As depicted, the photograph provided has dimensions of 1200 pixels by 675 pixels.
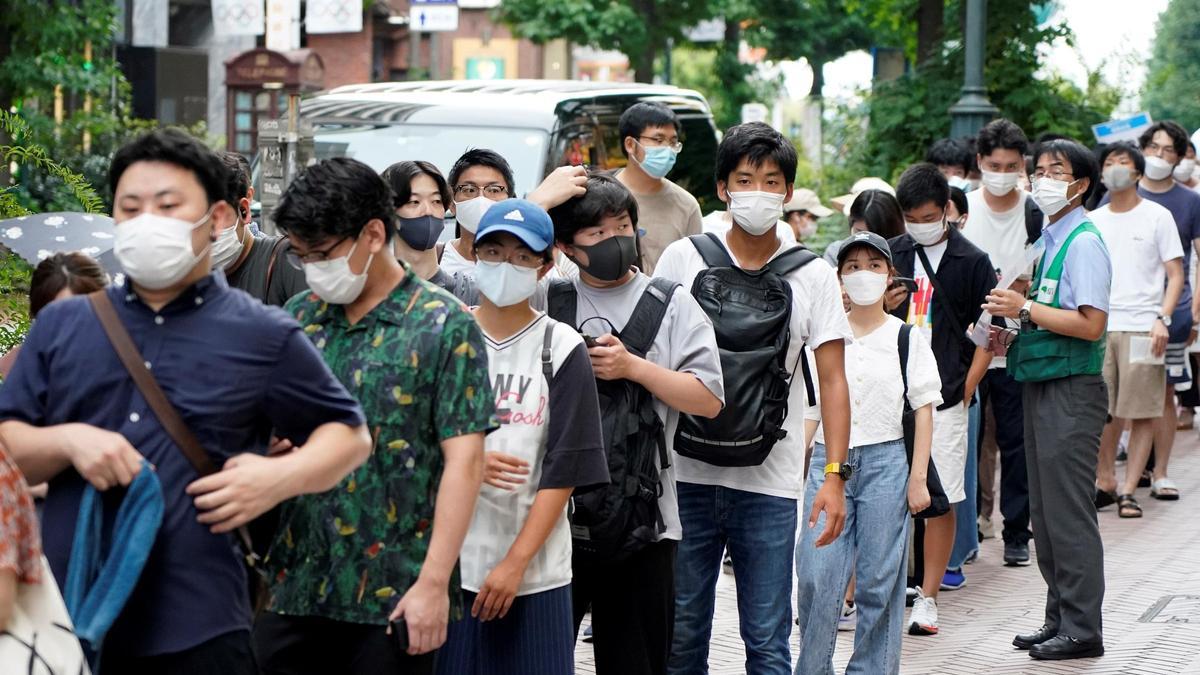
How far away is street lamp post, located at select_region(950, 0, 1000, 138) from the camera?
49.7ft

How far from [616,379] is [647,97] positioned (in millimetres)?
8559

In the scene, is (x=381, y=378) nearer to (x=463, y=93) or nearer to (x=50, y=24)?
(x=463, y=93)

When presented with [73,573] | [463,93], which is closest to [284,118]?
[463,93]

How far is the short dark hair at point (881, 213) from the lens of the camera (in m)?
8.09

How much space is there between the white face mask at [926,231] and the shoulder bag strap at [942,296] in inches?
2.5

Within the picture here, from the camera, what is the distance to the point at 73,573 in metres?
3.32

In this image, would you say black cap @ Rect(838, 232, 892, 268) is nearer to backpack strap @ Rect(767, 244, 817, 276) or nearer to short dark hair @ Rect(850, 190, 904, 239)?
backpack strap @ Rect(767, 244, 817, 276)

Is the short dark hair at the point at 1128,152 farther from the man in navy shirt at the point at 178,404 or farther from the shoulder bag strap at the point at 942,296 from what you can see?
the man in navy shirt at the point at 178,404

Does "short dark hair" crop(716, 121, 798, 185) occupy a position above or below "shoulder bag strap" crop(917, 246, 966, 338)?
above

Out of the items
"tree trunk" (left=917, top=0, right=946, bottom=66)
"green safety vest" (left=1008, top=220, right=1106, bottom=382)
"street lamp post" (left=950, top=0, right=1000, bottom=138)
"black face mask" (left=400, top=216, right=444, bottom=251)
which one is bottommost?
"green safety vest" (left=1008, top=220, right=1106, bottom=382)

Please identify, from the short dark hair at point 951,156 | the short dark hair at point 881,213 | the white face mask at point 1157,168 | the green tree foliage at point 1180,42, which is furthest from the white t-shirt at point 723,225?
the green tree foliage at point 1180,42

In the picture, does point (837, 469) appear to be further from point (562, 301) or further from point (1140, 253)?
point (1140, 253)

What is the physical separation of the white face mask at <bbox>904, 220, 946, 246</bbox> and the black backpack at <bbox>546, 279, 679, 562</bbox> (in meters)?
3.43

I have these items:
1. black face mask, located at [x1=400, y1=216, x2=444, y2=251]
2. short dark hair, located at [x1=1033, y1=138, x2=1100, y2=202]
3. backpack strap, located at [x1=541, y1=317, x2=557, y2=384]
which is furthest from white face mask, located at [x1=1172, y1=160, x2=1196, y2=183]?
backpack strap, located at [x1=541, y1=317, x2=557, y2=384]
